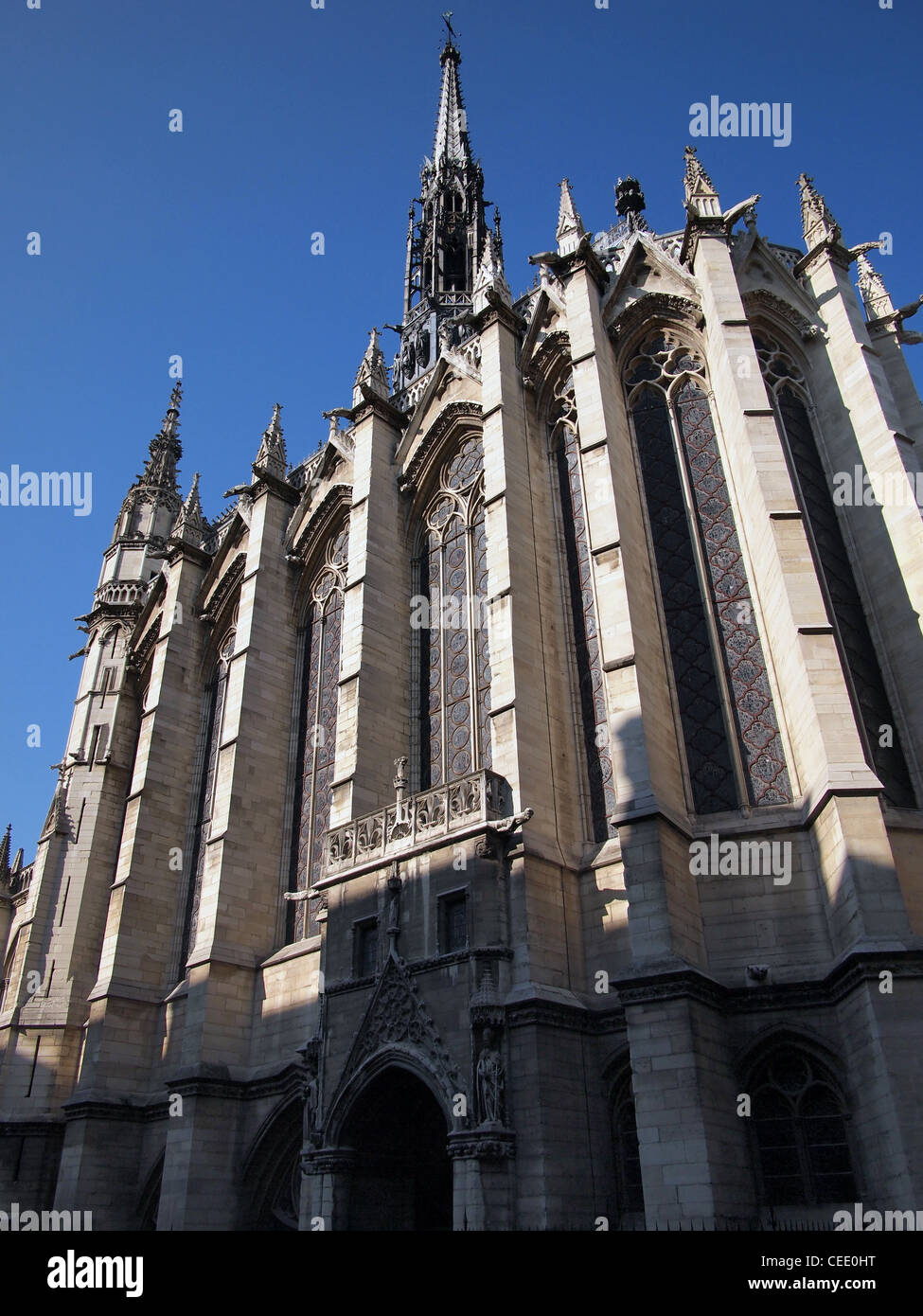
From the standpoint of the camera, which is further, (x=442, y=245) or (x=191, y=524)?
(x=442, y=245)

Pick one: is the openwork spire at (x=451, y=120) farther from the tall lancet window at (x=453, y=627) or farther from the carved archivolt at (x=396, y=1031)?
the carved archivolt at (x=396, y=1031)

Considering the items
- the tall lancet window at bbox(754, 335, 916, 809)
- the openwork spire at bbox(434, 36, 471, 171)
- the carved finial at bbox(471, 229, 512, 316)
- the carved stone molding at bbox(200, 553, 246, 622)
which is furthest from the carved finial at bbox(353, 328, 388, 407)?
the openwork spire at bbox(434, 36, 471, 171)

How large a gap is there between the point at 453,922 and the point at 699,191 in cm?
1378

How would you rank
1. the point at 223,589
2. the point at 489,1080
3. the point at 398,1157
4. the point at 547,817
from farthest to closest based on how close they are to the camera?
the point at 223,589
the point at 398,1157
the point at 547,817
the point at 489,1080

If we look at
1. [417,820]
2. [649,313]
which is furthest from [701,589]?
[649,313]

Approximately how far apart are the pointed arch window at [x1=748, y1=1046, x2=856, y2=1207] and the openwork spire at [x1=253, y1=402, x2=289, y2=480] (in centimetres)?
1777

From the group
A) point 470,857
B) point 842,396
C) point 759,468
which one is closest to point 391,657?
point 470,857

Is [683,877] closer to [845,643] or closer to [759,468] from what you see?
[845,643]

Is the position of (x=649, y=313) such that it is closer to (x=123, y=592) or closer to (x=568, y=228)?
(x=568, y=228)

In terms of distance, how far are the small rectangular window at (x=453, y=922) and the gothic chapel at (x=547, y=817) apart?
46 mm

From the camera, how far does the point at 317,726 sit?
2167 cm

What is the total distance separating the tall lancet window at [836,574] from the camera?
558 inches

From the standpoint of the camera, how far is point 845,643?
14.9 meters
